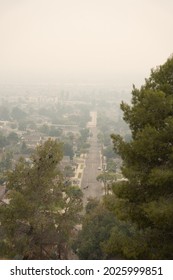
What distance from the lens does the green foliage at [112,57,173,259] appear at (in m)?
7.05

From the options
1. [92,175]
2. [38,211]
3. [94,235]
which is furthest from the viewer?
[92,175]

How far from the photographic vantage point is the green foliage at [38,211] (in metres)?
10.3

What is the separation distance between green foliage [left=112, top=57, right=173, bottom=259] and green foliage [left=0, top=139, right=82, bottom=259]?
139 inches

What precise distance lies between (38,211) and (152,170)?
16.3ft

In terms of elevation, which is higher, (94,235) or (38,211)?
(38,211)

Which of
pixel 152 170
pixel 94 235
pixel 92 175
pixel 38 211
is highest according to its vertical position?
pixel 152 170

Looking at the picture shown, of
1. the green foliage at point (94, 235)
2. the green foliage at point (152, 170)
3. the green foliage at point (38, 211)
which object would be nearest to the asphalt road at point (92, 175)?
the green foliage at point (94, 235)

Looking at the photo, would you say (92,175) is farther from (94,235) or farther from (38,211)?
(38,211)

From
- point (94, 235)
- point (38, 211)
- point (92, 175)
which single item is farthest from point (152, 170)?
point (92, 175)

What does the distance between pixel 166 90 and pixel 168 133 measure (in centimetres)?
112

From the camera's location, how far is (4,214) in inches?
405

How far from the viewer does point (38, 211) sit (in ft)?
35.4

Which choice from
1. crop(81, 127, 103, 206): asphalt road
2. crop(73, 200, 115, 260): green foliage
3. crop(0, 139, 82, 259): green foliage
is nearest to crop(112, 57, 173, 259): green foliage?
crop(0, 139, 82, 259): green foliage
